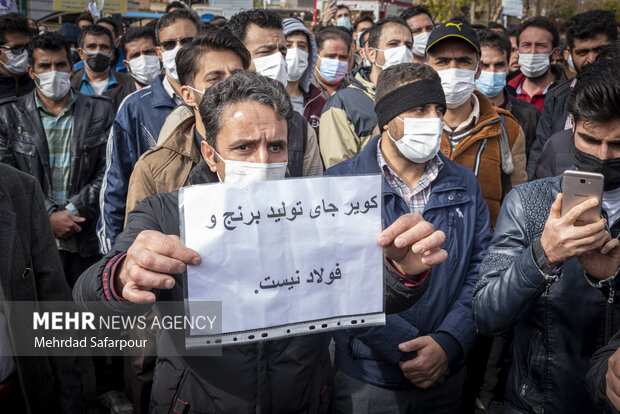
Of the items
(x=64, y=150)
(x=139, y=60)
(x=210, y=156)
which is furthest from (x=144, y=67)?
(x=210, y=156)

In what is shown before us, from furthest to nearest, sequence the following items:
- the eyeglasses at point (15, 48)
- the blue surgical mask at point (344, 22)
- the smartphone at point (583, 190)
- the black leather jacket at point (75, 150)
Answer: the blue surgical mask at point (344, 22) → the eyeglasses at point (15, 48) → the black leather jacket at point (75, 150) → the smartphone at point (583, 190)

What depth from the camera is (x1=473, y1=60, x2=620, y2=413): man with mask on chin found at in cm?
212

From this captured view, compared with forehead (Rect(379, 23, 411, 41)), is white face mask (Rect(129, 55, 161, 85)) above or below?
below

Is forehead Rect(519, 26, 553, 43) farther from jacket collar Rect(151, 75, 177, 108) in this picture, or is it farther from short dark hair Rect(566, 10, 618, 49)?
jacket collar Rect(151, 75, 177, 108)

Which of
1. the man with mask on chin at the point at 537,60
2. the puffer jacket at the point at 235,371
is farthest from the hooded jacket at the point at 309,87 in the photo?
the puffer jacket at the point at 235,371

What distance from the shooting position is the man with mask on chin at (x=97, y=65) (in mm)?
7363

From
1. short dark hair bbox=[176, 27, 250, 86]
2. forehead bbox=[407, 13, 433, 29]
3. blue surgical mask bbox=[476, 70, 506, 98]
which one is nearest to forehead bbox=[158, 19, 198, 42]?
short dark hair bbox=[176, 27, 250, 86]

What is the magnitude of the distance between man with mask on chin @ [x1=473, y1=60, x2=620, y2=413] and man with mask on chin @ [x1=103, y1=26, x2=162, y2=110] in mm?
4853

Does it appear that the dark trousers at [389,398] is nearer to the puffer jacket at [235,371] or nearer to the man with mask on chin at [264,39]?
the puffer jacket at [235,371]

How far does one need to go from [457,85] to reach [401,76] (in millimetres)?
1009

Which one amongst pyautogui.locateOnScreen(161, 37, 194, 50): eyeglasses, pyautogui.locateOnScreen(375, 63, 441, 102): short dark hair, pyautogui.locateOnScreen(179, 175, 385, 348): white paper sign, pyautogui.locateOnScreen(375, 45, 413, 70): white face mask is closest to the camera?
pyautogui.locateOnScreen(179, 175, 385, 348): white paper sign

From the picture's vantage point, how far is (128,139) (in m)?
4.10

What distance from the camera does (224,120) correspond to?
230 centimetres

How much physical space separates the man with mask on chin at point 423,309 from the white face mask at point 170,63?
6.99 feet
